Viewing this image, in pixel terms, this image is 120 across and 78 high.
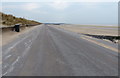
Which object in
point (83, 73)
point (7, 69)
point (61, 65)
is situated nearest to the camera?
point (83, 73)

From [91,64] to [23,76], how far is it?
10.0ft

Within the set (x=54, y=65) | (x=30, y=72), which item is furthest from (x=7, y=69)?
(x=54, y=65)

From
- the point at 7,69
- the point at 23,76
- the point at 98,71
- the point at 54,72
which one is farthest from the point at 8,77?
the point at 98,71

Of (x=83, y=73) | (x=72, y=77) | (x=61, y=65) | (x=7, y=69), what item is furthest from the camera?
(x=61, y=65)

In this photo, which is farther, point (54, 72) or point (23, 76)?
point (54, 72)

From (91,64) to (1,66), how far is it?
3687 mm

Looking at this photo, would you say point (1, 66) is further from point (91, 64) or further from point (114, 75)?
point (114, 75)

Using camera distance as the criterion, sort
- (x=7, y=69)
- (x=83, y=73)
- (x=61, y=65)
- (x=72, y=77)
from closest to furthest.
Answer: (x=72, y=77) < (x=83, y=73) < (x=7, y=69) < (x=61, y=65)

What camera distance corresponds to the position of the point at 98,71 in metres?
6.67

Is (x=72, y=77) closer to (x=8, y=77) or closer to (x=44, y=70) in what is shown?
(x=44, y=70)

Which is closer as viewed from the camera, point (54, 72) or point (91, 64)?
point (54, 72)

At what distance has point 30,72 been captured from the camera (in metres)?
6.46

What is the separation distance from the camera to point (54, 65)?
753 centimetres

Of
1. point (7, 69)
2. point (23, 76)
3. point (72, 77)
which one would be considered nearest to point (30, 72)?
point (23, 76)
